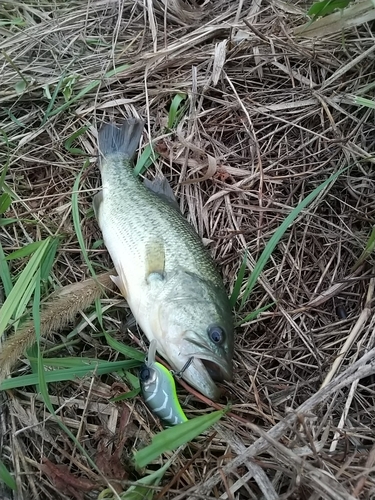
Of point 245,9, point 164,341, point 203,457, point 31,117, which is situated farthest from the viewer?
point 245,9

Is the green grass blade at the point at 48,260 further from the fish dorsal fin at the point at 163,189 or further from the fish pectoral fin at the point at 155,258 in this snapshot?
the fish dorsal fin at the point at 163,189

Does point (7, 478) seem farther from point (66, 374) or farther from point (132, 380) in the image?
point (132, 380)

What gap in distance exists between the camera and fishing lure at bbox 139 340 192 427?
2.51m

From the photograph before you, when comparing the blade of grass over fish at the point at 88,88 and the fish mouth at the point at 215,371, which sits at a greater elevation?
the blade of grass over fish at the point at 88,88

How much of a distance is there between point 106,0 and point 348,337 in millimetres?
3278

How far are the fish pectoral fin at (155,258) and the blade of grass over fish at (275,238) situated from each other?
20.9 inches

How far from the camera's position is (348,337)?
2781 millimetres

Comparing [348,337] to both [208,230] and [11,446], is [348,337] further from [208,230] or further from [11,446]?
[11,446]

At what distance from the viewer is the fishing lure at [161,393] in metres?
2.51

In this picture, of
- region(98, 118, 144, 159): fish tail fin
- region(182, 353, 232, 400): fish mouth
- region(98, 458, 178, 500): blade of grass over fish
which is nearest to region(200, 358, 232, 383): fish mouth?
region(182, 353, 232, 400): fish mouth

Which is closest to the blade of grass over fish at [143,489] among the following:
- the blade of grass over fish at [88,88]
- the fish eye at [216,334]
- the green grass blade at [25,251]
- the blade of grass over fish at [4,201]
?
the fish eye at [216,334]

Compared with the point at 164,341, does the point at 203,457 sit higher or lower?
lower

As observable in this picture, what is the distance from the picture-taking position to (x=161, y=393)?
2531 millimetres

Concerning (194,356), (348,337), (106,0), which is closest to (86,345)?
(194,356)
